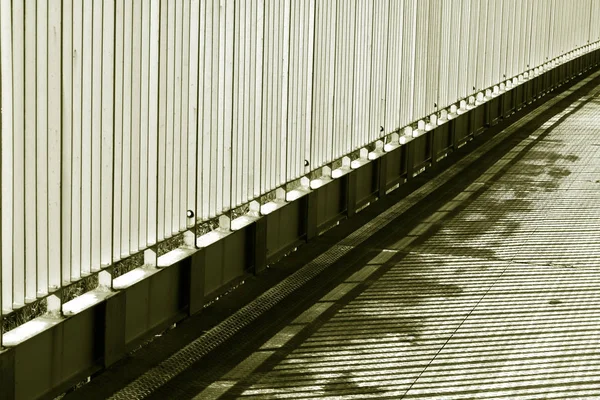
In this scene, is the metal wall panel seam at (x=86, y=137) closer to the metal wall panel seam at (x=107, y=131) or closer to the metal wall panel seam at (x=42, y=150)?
the metal wall panel seam at (x=107, y=131)

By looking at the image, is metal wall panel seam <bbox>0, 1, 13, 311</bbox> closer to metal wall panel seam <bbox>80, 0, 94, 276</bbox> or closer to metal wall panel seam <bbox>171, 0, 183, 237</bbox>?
metal wall panel seam <bbox>80, 0, 94, 276</bbox>

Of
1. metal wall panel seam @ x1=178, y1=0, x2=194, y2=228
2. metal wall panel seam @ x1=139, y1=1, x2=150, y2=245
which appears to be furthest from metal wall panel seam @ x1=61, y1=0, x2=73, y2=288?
metal wall panel seam @ x1=178, y1=0, x2=194, y2=228

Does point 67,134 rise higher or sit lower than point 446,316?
higher

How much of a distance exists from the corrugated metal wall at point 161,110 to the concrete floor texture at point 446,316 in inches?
40.7

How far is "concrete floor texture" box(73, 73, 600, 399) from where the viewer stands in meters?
7.70

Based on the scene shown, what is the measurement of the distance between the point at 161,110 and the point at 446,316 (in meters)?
2.94

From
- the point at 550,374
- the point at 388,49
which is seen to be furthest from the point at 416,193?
the point at 550,374

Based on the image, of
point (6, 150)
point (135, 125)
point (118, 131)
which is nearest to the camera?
point (6, 150)

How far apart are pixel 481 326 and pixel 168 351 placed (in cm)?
248

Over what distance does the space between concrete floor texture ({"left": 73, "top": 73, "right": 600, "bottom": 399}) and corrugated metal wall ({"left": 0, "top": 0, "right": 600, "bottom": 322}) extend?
40.7 inches

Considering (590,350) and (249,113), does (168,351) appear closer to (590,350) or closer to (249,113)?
(249,113)

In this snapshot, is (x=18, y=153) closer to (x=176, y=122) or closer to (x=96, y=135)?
(x=96, y=135)

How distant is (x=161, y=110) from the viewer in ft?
26.4

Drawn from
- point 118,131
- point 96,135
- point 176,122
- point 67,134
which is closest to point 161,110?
point 176,122
